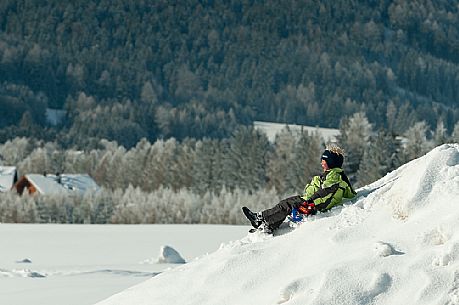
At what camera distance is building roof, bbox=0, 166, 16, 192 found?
412 ft

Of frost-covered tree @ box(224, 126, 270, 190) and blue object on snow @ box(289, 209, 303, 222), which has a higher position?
blue object on snow @ box(289, 209, 303, 222)

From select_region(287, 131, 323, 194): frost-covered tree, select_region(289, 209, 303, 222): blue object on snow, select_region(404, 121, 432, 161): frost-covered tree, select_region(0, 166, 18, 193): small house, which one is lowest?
select_region(0, 166, 18, 193): small house

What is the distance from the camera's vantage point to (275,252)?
10.7 m

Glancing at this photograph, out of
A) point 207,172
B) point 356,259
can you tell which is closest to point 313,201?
point 356,259

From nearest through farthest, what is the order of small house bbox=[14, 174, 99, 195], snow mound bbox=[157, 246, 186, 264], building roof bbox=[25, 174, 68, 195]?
snow mound bbox=[157, 246, 186, 264] → building roof bbox=[25, 174, 68, 195] → small house bbox=[14, 174, 99, 195]

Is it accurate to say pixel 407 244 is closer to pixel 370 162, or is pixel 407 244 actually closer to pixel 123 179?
pixel 370 162

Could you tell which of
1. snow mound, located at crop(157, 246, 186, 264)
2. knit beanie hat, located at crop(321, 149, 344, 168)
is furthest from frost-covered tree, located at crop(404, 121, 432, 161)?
knit beanie hat, located at crop(321, 149, 344, 168)

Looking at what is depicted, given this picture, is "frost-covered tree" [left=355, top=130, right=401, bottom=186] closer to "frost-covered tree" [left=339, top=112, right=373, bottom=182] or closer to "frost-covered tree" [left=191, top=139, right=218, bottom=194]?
"frost-covered tree" [left=339, top=112, right=373, bottom=182]

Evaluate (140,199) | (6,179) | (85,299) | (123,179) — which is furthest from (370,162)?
(85,299)

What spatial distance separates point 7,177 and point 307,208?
12315 centimetres

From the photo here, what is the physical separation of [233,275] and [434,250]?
2213mm

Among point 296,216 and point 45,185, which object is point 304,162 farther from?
point 296,216

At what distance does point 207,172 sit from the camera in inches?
4670

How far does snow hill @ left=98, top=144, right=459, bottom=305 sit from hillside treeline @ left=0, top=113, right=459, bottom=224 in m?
75.7
